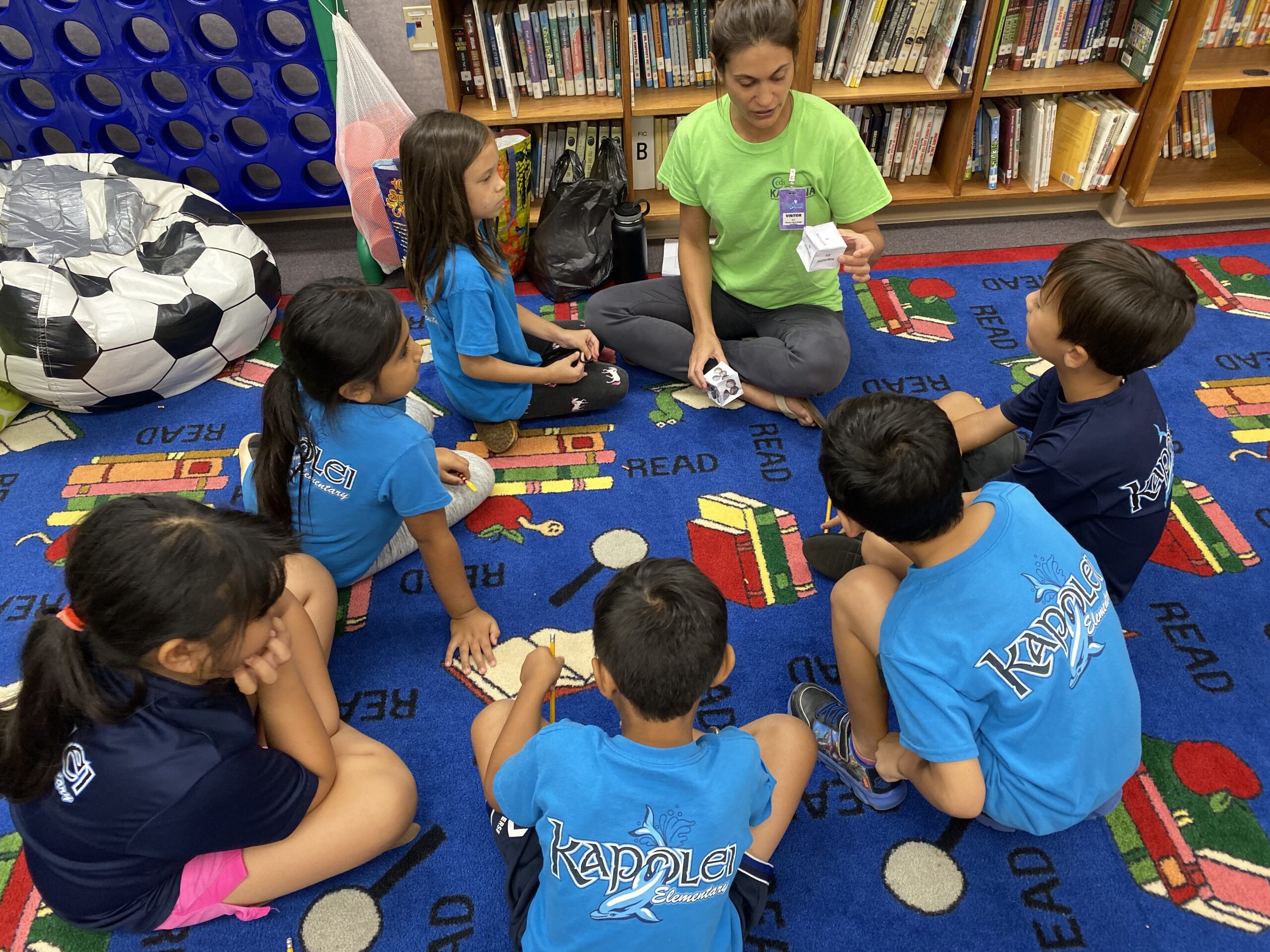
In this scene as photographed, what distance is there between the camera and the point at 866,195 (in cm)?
202

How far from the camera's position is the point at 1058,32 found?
8.79ft

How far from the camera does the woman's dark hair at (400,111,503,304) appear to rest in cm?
174

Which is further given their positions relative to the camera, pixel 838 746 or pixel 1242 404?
pixel 1242 404

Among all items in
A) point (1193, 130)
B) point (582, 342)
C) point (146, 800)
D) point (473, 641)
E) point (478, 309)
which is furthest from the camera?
point (1193, 130)

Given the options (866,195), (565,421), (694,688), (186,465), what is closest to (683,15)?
(866,195)

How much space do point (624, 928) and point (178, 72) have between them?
2.88m

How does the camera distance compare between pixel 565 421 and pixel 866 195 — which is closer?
pixel 866 195

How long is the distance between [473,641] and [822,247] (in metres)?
1.17

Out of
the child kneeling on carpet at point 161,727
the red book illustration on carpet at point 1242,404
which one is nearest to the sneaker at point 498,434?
the child kneeling on carpet at point 161,727

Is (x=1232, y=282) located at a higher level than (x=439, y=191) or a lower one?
lower

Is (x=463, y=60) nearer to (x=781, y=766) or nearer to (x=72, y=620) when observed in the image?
(x=72, y=620)

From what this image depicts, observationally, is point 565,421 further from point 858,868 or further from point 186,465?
point 858,868

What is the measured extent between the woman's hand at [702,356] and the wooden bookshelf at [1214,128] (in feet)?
5.57

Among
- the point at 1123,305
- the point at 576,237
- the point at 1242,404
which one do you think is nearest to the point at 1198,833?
the point at 1123,305
